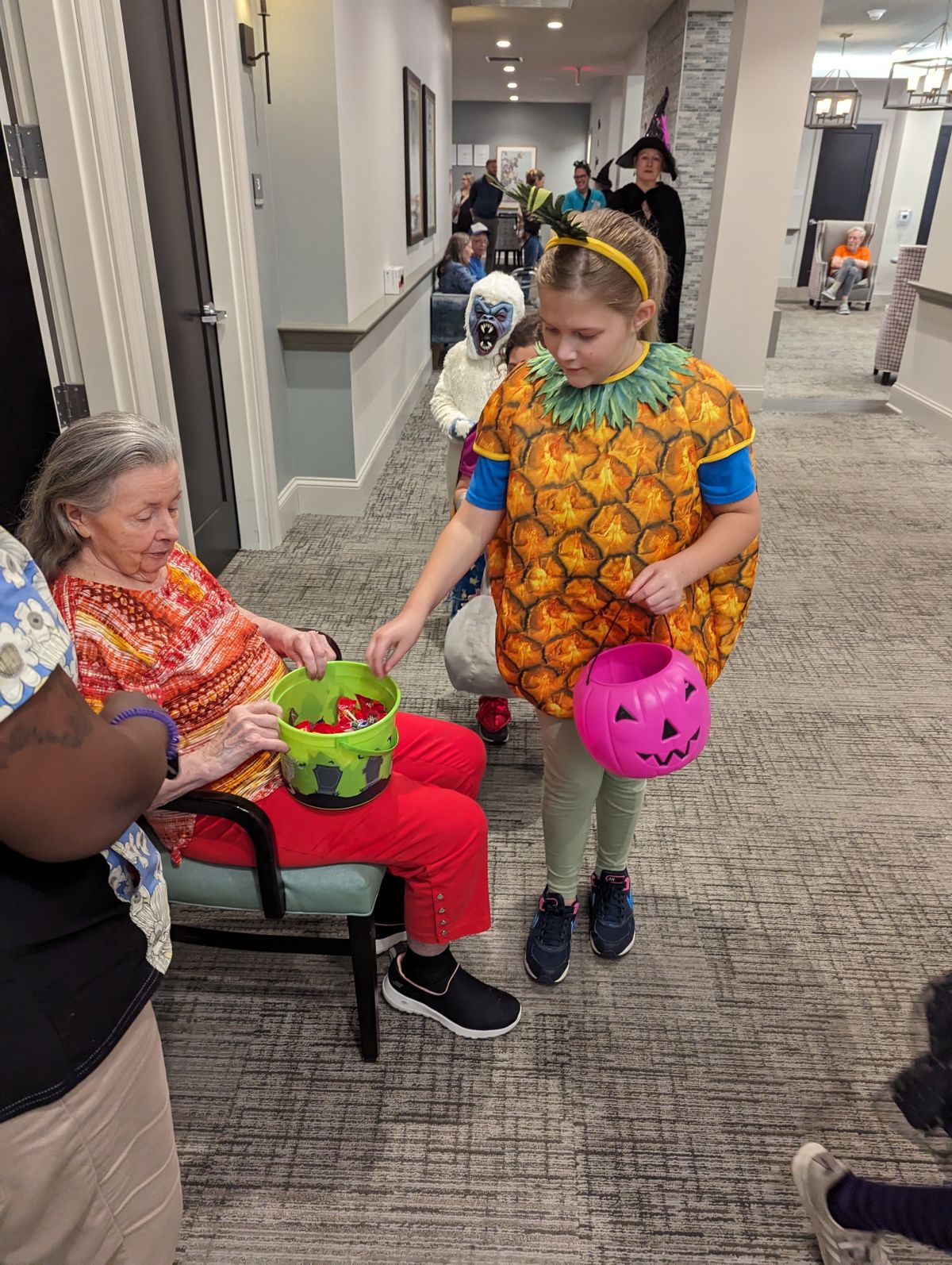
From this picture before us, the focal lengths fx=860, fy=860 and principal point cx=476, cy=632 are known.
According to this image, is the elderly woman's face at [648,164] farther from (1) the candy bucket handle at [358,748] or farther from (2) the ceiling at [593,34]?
(1) the candy bucket handle at [358,748]

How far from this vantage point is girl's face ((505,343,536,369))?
223 centimetres

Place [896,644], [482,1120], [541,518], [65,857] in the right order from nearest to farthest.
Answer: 1. [65,857]
2. [541,518]
3. [482,1120]
4. [896,644]

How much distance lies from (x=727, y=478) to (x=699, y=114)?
7111 mm

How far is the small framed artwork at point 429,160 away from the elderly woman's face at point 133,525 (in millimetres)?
5756

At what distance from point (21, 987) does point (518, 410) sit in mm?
1003

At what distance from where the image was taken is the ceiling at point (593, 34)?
7637 millimetres

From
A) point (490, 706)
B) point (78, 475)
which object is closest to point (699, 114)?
point (490, 706)

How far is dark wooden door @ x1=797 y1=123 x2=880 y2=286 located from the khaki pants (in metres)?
13.5

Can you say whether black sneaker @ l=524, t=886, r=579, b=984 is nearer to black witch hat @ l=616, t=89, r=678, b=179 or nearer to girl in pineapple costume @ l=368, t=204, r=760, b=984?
girl in pineapple costume @ l=368, t=204, r=760, b=984

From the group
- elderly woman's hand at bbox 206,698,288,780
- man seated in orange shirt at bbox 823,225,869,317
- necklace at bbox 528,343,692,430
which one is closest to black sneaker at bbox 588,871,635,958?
elderly woman's hand at bbox 206,698,288,780

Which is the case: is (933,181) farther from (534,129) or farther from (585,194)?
(585,194)

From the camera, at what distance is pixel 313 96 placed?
334 centimetres

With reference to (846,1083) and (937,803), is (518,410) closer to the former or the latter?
(846,1083)

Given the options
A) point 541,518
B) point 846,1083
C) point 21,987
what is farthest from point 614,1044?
point 21,987
